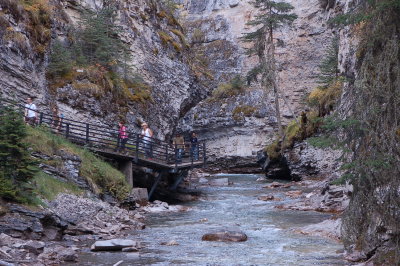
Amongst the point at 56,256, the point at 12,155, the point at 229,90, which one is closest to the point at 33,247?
the point at 56,256

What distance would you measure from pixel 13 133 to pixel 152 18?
79.8 ft

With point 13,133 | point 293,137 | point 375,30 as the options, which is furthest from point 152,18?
point 375,30

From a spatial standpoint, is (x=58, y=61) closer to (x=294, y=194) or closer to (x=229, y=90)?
(x=294, y=194)

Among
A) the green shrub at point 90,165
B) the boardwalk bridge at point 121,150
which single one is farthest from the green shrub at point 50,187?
the boardwalk bridge at point 121,150

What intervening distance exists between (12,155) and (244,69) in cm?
4526

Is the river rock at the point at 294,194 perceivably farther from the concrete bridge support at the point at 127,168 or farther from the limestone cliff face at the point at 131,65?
the limestone cliff face at the point at 131,65

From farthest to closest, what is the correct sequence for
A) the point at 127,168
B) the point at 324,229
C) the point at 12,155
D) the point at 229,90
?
the point at 229,90
the point at 127,168
the point at 324,229
the point at 12,155

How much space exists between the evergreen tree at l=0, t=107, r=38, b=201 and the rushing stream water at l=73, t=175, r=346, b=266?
2.63 metres

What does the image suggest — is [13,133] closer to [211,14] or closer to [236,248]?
[236,248]

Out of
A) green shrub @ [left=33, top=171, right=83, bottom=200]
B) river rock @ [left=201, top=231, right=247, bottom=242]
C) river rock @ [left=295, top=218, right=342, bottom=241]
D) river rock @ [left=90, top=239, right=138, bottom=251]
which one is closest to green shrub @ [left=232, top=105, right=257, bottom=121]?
green shrub @ [left=33, top=171, right=83, bottom=200]

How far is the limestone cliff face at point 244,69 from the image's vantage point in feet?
151

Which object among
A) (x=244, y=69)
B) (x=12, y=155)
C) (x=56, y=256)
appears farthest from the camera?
(x=244, y=69)

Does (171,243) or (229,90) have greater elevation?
(229,90)

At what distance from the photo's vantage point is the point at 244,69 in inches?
2119
